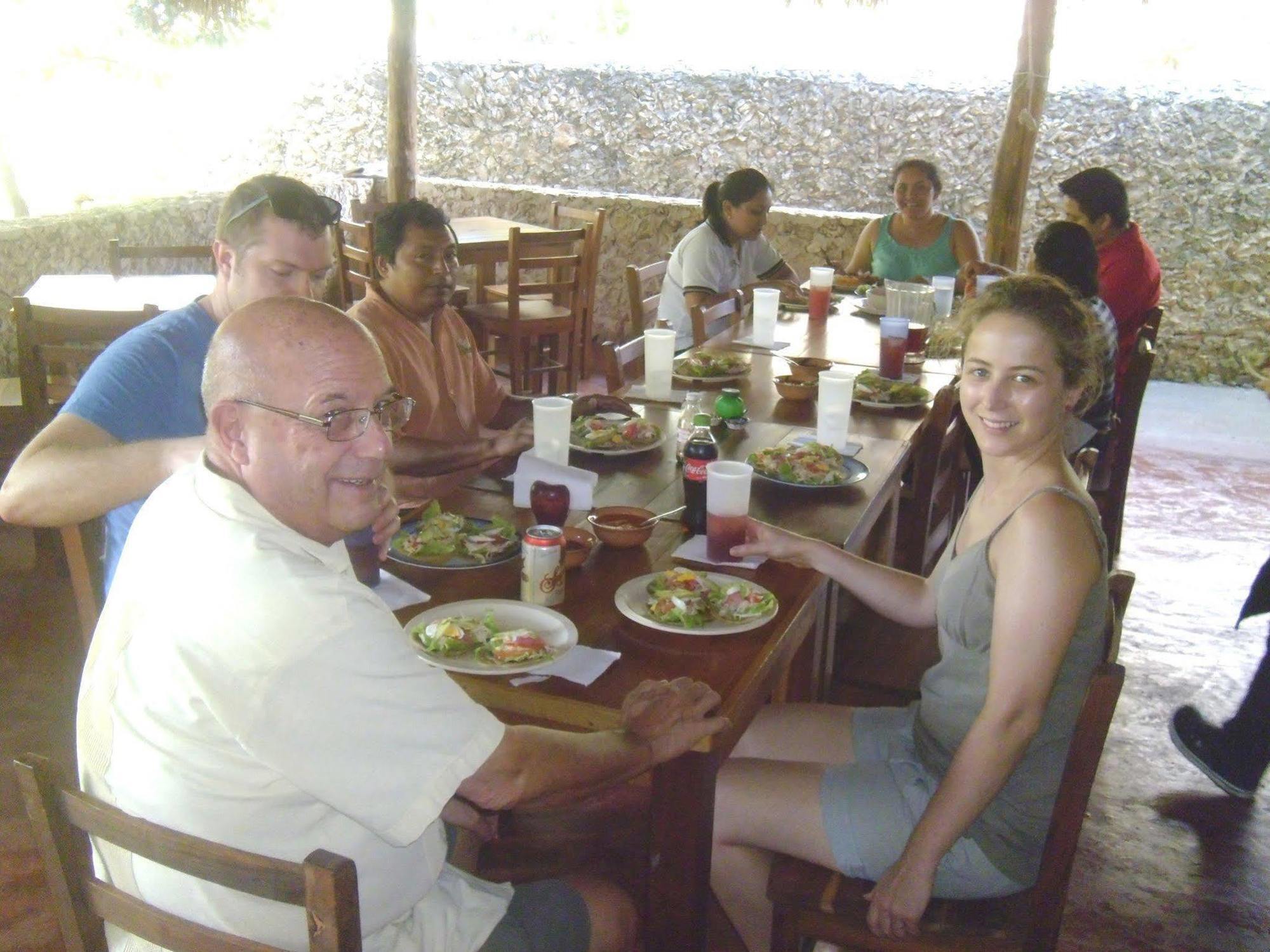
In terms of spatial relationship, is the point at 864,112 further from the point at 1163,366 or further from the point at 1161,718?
the point at 1161,718

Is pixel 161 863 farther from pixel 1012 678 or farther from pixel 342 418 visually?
pixel 1012 678

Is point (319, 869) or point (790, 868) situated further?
point (790, 868)

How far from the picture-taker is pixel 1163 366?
735 cm

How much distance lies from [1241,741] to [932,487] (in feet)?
3.24

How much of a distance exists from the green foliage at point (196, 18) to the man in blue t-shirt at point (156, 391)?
4718 millimetres

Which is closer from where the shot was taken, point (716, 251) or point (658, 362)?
point (658, 362)

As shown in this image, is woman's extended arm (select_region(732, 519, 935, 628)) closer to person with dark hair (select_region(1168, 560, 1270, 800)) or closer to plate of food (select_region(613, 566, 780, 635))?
plate of food (select_region(613, 566, 780, 635))

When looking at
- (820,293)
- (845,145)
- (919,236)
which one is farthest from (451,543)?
(845,145)

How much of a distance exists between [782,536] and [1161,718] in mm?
1762

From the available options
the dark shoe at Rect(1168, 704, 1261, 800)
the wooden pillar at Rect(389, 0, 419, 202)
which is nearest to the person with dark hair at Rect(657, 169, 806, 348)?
the wooden pillar at Rect(389, 0, 419, 202)

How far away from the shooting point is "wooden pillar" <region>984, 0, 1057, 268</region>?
5.53 m

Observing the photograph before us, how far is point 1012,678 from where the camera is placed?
154 centimetres

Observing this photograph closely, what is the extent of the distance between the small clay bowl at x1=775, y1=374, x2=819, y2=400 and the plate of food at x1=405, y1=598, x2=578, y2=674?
1.64 meters

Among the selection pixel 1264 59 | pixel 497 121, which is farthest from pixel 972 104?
pixel 497 121
